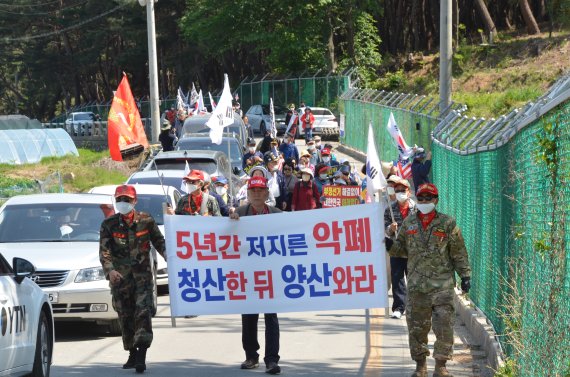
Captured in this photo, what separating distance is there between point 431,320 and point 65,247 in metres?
4.91

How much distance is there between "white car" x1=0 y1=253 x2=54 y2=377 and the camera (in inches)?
339

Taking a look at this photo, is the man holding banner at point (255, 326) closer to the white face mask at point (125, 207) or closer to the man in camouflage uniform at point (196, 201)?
the white face mask at point (125, 207)

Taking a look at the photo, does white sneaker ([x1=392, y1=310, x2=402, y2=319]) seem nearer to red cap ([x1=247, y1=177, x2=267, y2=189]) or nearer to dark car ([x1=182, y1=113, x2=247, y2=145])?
red cap ([x1=247, y1=177, x2=267, y2=189])

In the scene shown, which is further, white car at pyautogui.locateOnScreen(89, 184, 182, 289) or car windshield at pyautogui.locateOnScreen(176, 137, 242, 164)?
car windshield at pyautogui.locateOnScreen(176, 137, 242, 164)

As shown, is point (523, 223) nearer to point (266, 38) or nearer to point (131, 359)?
→ point (131, 359)

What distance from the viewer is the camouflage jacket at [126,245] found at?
10.7 metres

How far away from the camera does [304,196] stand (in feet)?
64.0

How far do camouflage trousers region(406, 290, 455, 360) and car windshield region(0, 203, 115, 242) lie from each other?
194 inches

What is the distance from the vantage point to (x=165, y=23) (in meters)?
78.6

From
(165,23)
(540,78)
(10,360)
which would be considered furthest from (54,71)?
(10,360)

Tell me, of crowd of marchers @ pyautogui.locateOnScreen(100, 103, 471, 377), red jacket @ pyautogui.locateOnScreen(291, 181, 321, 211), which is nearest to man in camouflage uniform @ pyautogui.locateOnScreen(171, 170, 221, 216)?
crowd of marchers @ pyautogui.locateOnScreen(100, 103, 471, 377)

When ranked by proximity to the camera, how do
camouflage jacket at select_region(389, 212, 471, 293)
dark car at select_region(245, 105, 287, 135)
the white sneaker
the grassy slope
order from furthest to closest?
1. dark car at select_region(245, 105, 287, 135)
2. the grassy slope
3. the white sneaker
4. camouflage jacket at select_region(389, 212, 471, 293)

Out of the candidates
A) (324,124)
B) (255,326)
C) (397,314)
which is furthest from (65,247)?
(324,124)

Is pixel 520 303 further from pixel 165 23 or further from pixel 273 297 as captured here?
pixel 165 23
